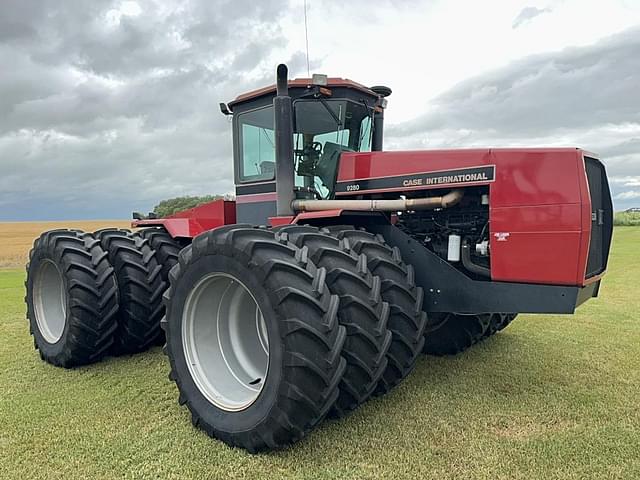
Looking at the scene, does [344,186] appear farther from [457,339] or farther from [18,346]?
[18,346]

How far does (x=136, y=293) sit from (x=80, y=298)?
0.51m

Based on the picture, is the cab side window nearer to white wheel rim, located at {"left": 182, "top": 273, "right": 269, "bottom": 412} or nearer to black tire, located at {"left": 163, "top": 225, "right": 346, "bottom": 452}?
white wheel rim, located at {"left": 182, "top": 273, "right": 269, "bottom": 412}

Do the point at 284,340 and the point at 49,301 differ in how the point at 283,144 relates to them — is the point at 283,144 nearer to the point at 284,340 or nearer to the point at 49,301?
the point at 284,340

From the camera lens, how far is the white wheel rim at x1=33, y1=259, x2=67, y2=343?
5.64 metres

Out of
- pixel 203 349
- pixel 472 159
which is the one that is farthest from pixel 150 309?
pixel 472 159

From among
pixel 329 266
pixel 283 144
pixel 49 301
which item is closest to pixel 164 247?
pixel 49 301

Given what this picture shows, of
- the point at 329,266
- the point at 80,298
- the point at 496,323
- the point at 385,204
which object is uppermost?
the point at 385,204

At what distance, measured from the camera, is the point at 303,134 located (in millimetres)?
4527

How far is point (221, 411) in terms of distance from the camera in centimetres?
348

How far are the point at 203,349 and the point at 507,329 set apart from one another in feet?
13.7

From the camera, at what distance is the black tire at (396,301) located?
361 centimetres

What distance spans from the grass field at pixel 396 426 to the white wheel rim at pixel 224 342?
13.6 inches

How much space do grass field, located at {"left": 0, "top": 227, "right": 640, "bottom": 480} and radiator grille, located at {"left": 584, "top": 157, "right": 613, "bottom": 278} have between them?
110 centimetres

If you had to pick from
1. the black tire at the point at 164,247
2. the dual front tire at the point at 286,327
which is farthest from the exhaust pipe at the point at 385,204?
the black tire at the point at 164,247
